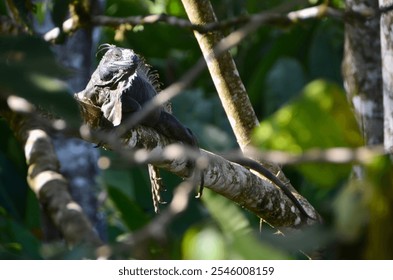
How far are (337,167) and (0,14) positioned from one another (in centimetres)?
177

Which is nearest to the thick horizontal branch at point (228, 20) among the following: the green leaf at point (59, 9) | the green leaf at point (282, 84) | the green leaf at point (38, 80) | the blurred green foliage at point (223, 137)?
the green leaf at point (59, 9)

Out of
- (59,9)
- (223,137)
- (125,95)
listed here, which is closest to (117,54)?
(125,95)

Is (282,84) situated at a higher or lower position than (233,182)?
lower

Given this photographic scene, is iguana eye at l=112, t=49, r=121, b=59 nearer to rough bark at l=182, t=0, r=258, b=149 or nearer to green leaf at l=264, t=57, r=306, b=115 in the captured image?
rough bark at l=182, t=0, r=258, b=149

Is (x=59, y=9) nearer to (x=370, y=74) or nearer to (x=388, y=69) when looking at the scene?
(x=388, y=69)

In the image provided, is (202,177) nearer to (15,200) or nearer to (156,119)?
(156,119)

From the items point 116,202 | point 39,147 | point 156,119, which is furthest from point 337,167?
point 116,202

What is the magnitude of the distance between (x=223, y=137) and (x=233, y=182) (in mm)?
1878

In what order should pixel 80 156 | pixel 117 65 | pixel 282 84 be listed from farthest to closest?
pixel 282 84
pixel 80 156
pixel 117 65

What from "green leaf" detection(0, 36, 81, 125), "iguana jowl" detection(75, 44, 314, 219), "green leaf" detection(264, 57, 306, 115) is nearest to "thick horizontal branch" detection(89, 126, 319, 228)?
"iguana jowl" detection(75, 44, 314, 219)

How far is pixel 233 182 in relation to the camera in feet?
8.50

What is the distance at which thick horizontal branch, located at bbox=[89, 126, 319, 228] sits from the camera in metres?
2.42

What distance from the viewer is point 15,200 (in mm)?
4043

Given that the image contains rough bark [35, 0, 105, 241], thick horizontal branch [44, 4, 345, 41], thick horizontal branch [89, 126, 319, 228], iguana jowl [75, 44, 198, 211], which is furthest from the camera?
rough bark [35, 0, 105, 241]
